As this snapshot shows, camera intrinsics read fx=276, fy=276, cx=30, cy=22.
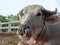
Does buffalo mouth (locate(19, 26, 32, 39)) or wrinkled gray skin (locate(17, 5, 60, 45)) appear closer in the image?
buffalo mouth (locate(19, 26, 32, 39))

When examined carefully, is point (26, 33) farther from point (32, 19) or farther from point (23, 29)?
point (32, 19)

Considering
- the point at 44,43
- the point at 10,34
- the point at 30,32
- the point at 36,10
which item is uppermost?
the point at 36,10

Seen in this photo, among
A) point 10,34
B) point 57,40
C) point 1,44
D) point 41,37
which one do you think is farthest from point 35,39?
point 10,34

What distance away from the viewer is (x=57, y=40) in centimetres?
768

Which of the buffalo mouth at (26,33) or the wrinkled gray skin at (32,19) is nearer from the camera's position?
the buffalo mouth at (26,33)

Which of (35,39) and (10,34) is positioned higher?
(35,39)

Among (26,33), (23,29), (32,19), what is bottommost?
(26,33)

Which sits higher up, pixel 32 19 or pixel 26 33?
pixel 32 19

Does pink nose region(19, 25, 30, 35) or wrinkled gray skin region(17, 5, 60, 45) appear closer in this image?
pink nose region(19, 25, 30, 35)

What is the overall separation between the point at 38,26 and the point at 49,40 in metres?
0.81

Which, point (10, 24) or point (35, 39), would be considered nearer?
point (35, 39)

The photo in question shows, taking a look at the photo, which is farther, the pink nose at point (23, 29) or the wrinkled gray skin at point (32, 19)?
the wrinkled gray skin at point (32, 19)

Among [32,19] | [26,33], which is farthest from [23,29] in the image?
[32,19]

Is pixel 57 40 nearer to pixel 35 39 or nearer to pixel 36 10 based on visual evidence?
pixel 35 39
